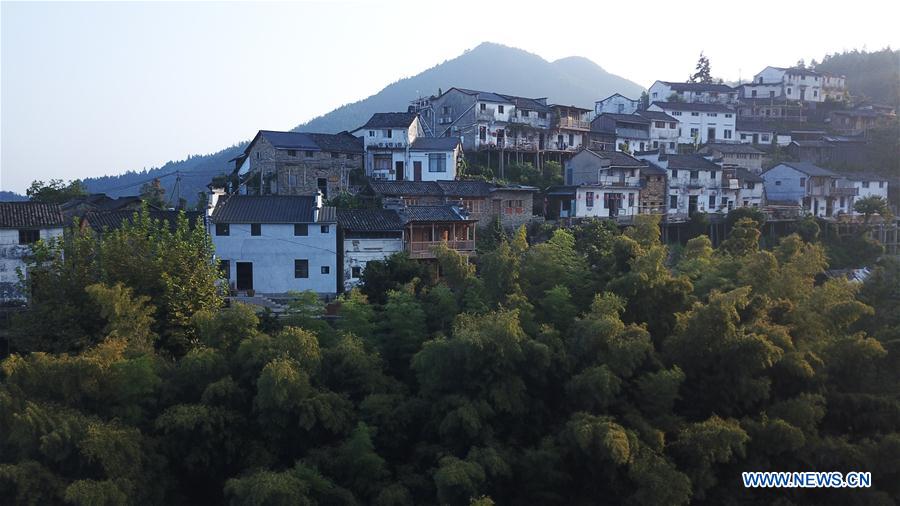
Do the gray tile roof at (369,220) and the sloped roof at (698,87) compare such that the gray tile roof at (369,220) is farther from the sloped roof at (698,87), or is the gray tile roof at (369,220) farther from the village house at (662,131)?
the sloped roof at (698,87)

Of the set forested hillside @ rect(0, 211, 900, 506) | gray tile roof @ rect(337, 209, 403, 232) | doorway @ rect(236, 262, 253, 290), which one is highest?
gray tile roof @ rect(337, 209, 403, 232)

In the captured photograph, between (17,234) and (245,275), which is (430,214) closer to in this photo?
(245,275)

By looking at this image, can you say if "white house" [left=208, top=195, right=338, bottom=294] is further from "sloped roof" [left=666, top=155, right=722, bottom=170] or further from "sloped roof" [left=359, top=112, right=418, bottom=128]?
"sloped roof" [left=666, top=155, right=722, bottom=170]

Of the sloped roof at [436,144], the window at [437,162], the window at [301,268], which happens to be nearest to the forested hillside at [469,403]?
the window at [301,268]

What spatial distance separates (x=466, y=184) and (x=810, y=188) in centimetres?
2145

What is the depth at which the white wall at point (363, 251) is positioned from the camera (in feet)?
83.5

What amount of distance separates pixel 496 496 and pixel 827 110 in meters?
53.7

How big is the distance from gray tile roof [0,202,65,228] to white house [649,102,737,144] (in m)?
36.7

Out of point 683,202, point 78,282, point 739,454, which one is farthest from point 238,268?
point 683,202

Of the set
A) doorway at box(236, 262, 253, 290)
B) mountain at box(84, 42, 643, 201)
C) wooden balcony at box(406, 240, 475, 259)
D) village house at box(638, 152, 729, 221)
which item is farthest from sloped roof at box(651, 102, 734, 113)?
mountain at box(84, 42, 643, 201)

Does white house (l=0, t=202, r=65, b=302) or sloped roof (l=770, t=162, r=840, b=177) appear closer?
white house (l=0, t=202, r=65, b=302)

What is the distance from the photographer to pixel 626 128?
43.9 metres

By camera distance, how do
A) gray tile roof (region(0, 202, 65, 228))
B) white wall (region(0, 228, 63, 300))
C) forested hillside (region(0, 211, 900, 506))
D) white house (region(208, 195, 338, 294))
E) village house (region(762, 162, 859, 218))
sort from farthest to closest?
village house (region(762, 162, 859, 218)), white house (region(208, 195, 338, 294)), gray tile roof (region(0, 202, 65, 228)), white wall (region(0, 228, 63, 300)), forested hillside (region(0, 211, 900, 506))

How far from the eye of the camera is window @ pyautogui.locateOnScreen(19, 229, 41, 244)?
2220 centimetres
